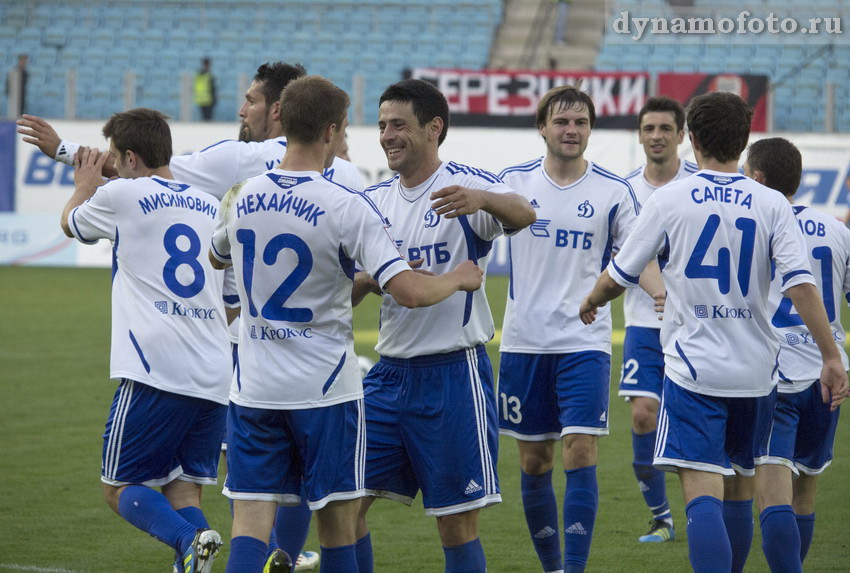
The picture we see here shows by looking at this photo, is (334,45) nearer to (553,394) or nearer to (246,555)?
(553,394)

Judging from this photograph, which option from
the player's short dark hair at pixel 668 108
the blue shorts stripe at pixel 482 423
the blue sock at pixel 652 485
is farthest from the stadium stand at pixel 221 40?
the blue shorts stripe at pixel 482 423

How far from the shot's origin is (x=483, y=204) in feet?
13.9

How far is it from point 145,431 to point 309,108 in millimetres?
1630

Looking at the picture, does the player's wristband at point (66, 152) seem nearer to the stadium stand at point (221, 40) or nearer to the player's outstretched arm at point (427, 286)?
the player's outstretched arm at point (427, 286)

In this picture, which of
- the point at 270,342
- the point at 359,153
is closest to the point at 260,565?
the point at 270,342

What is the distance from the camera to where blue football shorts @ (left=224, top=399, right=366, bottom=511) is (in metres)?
4.12

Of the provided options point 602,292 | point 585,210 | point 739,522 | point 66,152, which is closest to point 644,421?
point 585,210

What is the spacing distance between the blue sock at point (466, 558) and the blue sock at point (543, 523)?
3.56ft

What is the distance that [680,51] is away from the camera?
1003 inches

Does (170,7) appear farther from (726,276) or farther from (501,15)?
(726,276)

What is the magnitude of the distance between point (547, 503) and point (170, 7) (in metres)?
25.0

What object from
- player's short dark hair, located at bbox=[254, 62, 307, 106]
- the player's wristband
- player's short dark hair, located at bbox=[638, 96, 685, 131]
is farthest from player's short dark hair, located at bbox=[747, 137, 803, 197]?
the player's wristband

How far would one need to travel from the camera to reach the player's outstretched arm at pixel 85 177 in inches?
198

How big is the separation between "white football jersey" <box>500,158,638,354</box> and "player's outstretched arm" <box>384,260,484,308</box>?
1.57 meters
